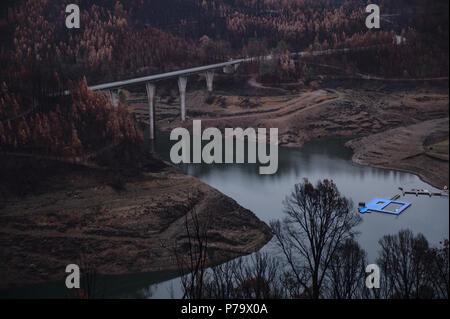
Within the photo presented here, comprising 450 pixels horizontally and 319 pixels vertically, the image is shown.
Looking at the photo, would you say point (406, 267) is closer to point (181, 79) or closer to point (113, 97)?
point (113, 97)

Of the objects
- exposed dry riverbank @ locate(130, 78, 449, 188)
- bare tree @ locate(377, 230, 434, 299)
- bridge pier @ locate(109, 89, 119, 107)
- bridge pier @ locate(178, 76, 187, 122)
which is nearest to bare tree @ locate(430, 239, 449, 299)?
bare tree @ locate(377, 230, 434, 299)

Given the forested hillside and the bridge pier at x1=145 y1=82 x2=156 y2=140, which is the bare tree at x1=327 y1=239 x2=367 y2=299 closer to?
the forested hillside

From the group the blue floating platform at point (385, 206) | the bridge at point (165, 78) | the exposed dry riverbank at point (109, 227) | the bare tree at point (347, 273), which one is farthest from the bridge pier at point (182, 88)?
the bare tree at point (347, 273)

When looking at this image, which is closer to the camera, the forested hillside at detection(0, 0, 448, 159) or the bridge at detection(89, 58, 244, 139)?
the forested hillside at detection(0, 0, 448, 159)

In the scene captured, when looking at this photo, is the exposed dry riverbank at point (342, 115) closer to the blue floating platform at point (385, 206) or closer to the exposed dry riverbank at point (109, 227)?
the blue floating platform at point (385, 206)

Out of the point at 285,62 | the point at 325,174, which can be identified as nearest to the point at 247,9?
the point at 285,62

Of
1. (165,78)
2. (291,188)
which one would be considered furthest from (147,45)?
(291,188)

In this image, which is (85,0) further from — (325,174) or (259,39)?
(325,174)
